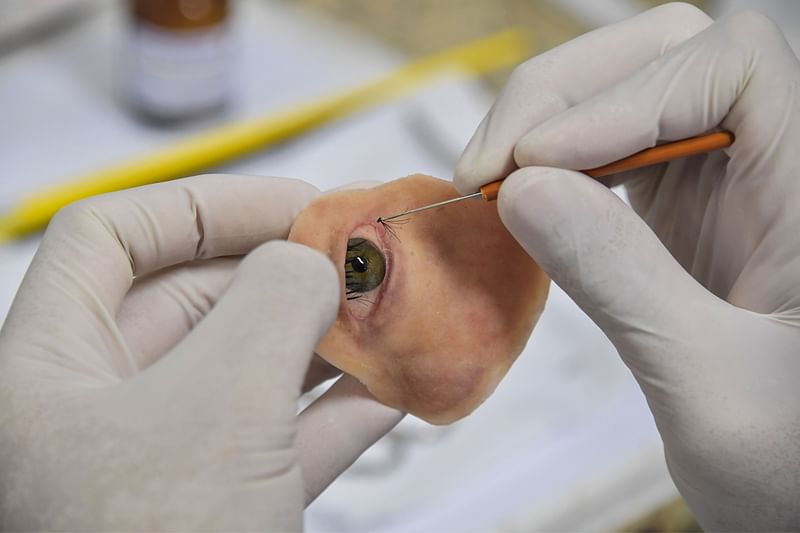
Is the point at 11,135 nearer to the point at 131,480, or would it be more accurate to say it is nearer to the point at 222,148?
the point at 222,148

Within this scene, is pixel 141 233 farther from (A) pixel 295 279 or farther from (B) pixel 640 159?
(B) pixel 640 159

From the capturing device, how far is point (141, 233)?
82cm

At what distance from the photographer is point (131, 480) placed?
0.66 metres

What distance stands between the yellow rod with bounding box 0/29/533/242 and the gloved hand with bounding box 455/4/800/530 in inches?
34.7

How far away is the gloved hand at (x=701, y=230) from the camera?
79cm

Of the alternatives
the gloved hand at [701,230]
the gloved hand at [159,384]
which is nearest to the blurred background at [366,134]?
the gloved hand at [701,230]

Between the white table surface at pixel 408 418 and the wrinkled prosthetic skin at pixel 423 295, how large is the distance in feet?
1.48

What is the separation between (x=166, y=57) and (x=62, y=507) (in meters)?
1.23

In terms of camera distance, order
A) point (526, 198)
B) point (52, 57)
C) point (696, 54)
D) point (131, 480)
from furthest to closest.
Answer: point (52, 57) < point (696, 54) < point (526, 198) < point (131, 480)

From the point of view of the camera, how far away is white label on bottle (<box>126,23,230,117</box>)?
170 cm

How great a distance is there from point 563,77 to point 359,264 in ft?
0.97

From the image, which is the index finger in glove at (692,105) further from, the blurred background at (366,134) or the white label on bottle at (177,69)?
the white label on bottle at (177,69)

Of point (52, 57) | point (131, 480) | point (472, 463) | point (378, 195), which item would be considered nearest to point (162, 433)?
point (131, 480)

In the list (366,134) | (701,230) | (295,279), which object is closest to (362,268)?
(295,279)
